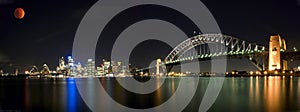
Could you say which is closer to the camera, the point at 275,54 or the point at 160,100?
the point at 160,100

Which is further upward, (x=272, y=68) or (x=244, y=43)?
(x=244, y=43)

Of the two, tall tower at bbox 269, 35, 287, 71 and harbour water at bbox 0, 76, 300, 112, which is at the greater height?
tall tower at bbox 269, 35, 287, 71

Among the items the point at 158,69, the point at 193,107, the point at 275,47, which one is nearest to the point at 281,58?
the point at 275,47

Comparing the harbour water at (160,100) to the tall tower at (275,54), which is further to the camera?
the tall tower at (275,54)

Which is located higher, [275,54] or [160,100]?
[275,54]

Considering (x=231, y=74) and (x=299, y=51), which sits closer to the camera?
(x=299, y=51)

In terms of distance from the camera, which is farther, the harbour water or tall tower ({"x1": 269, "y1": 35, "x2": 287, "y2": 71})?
tall tower ({"x1": 269, "y1": 35, "x2": 287, "y2": 71})

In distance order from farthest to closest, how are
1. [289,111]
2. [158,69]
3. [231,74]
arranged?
[231,74], [158,69], [289,111]

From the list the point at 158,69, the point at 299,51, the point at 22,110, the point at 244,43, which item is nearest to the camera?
the point at 22,110

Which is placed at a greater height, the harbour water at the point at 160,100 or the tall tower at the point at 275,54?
the tall tower at the point at 275,54

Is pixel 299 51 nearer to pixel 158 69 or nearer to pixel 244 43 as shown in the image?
pixel 244 43
